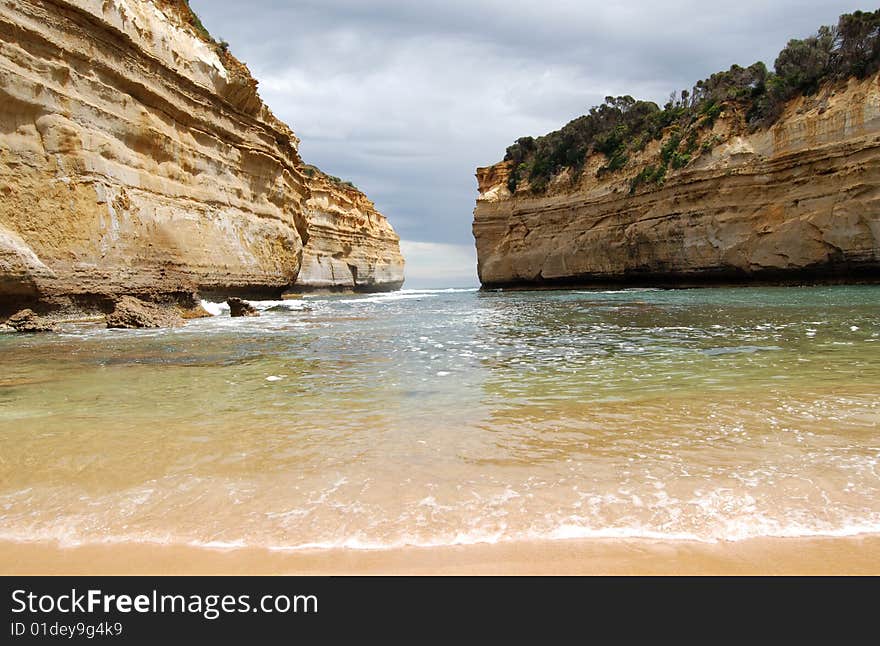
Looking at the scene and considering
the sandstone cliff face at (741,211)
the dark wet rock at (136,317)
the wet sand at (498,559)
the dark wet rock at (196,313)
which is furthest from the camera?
the sandstone cliff face at (741,211)

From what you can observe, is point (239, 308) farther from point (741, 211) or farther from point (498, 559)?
point (741, 211)

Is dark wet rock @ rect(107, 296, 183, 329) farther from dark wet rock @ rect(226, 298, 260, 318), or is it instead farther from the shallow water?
the shallow water

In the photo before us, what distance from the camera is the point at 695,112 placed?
31.5 metres

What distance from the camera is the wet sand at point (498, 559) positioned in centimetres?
180

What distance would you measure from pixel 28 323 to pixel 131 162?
606cm

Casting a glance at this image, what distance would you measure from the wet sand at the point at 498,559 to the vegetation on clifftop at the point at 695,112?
2941 cm

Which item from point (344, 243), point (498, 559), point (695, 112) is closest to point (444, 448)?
point (498, 559)

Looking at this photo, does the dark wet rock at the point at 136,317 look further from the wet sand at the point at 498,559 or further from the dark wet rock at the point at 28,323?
the wet sand at the point at 498,559

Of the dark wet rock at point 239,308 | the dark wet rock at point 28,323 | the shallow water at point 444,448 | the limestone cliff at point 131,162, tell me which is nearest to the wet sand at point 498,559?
the shallow water at point 444,448

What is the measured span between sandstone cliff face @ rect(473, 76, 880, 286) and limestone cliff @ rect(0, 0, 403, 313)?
70.1 feet

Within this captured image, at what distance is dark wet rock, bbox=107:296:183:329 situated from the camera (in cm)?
1227
